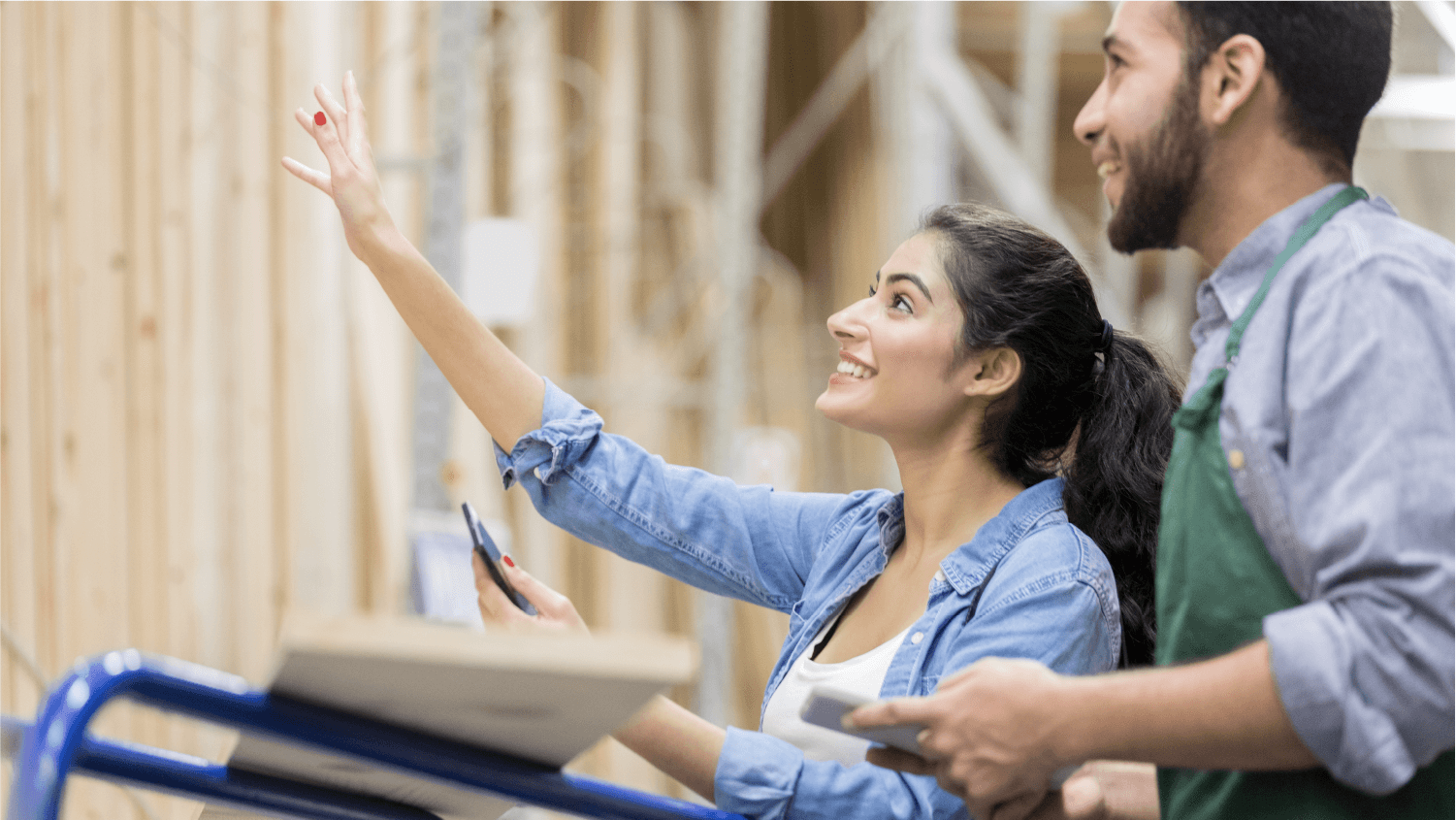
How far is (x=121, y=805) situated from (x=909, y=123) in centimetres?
302

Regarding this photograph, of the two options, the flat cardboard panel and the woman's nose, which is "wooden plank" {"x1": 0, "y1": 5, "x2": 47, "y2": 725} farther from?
the flat cardboard panel

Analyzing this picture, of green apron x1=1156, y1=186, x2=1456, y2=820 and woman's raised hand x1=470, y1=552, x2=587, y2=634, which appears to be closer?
green apron x1=1156, y1=186, x2=1456, y2=820

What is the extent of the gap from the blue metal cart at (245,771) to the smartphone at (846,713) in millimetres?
190

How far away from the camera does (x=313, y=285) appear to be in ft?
13.2

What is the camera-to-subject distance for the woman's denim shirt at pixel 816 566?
148 centimetres

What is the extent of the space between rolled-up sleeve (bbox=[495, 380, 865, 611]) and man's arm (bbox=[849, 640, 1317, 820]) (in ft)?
2.17

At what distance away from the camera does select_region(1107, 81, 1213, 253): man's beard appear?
1329 millimetres

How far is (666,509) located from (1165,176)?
2.66ft

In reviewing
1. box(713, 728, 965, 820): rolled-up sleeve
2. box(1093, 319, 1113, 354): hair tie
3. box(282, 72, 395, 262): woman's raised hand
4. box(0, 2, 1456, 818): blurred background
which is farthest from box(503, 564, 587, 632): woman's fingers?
box(1093, 319, 1113, 354): hair tie

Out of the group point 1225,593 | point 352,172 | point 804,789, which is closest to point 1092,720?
point 1225,593

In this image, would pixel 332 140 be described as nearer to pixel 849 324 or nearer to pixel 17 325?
pixel 849 324

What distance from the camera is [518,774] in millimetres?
1201

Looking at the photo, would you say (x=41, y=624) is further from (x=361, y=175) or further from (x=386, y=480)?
(x=361, y=175)

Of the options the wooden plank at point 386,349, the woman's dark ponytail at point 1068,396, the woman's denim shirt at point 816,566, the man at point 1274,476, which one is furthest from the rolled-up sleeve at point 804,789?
the wooden plank at point 386,349
